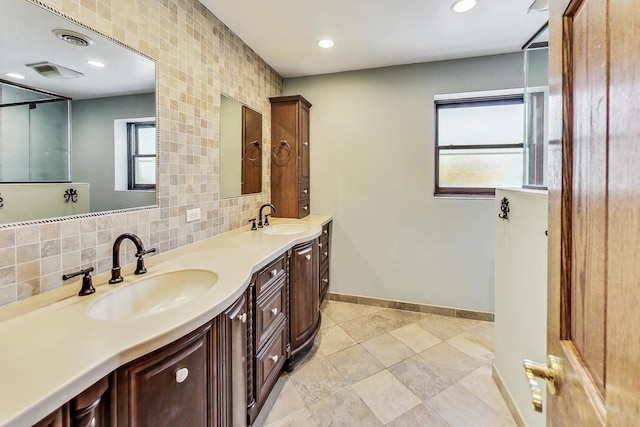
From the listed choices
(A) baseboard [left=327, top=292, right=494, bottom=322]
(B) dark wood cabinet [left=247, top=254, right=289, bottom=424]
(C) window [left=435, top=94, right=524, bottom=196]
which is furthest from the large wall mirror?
(C) window [left=435, top=94, right=524, bottom=196]

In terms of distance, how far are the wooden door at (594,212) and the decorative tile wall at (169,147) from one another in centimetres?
161

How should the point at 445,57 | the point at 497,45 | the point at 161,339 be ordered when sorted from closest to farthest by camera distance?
the point at 161,339 → the point at 497,45 → the point at 445,57

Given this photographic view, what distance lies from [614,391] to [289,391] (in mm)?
1787

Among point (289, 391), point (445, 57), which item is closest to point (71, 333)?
point (289, 391)

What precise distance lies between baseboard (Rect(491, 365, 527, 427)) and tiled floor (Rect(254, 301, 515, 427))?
0.03 m

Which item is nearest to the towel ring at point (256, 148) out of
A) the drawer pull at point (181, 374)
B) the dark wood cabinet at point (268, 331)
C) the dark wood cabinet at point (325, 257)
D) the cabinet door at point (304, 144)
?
the cabinet door at point (304, 144)

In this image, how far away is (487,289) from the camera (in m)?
2.76

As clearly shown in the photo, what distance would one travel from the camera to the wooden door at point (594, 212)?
35 cm

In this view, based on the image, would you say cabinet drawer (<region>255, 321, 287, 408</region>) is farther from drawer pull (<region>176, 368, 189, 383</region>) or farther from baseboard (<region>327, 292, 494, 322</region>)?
baseboard (<region>327, 292, 494, 322</region>)

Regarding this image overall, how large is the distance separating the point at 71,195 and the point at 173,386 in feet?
2.99

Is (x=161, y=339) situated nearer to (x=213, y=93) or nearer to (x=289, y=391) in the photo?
(x=289, y=391)

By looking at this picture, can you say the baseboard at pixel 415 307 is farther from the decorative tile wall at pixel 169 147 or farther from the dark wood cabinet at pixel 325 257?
the decorative tile wall at pixel 169 147

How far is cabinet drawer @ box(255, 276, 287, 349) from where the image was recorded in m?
1.53

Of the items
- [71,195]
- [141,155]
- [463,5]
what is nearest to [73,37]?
[141,155]
